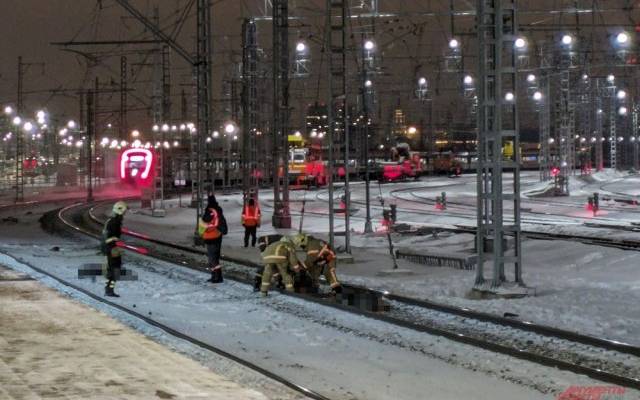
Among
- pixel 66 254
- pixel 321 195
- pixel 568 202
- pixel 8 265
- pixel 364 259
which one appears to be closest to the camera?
pixel 8 265

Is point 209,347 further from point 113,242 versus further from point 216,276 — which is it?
point 216,276

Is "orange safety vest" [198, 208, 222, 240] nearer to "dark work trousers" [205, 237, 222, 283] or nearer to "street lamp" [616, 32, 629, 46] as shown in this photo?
"dark work trousers" [205, 237, 222, 283]

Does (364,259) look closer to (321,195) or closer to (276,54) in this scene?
(276,54)

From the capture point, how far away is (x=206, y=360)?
1048 centimetres

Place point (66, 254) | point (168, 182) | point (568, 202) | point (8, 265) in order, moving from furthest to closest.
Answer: point (168, 182) < point (568, 202) < point (66, 254) < point (8, 265)

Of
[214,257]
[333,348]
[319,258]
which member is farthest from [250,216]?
[333,348]

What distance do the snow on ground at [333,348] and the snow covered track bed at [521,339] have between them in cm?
18

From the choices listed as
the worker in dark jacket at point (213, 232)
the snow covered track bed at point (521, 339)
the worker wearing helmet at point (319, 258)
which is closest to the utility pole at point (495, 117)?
the snow covered track bed at point (521, 339)

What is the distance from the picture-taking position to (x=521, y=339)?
11969 millimetres

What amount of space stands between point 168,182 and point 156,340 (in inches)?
2214

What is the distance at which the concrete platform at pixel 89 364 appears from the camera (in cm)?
834

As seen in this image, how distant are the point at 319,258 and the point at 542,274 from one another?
5.70 m

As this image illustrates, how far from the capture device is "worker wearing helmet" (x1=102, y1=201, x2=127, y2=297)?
16.2 m

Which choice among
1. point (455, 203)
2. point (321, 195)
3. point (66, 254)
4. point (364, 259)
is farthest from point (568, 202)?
point (66, 254)
